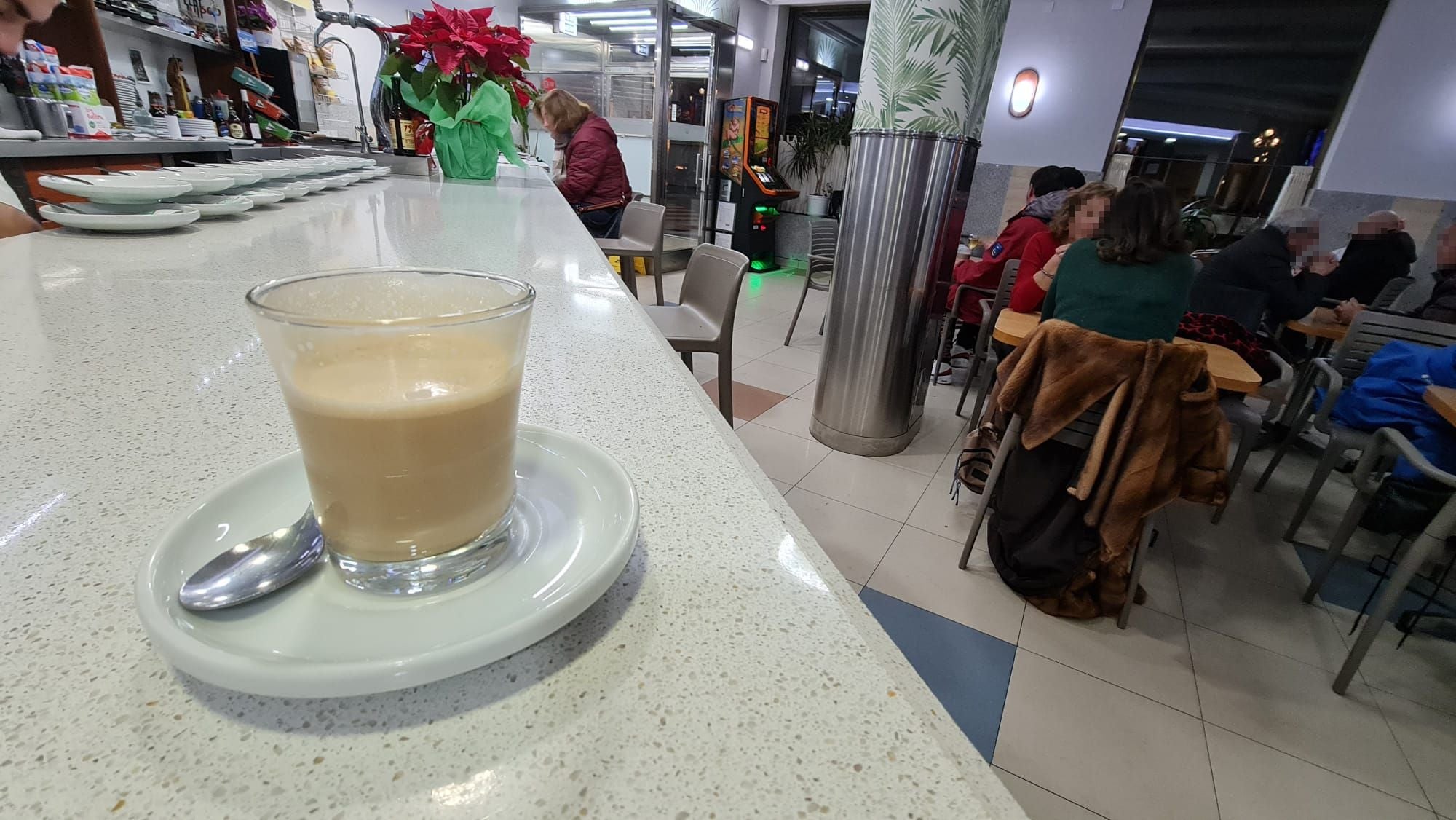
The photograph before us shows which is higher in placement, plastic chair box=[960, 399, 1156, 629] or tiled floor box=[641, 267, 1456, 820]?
plastic chair box=[960, 399, 1156, 629]

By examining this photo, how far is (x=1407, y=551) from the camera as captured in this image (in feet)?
A: 5.55

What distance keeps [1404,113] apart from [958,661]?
6225 millimetres

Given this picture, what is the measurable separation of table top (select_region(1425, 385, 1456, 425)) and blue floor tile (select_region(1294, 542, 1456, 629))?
0.65 m

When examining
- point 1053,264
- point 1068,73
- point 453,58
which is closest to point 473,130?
point 453,58

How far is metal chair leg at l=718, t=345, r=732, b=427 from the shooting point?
192cm

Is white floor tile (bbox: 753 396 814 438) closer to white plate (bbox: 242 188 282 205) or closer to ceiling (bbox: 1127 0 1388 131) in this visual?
white plate (bbox: 242 188 282 205)

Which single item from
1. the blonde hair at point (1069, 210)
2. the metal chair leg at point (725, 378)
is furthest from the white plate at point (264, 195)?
the blonde hair at point (1069, 210)

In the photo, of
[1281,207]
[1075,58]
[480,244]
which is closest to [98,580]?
[480,244]

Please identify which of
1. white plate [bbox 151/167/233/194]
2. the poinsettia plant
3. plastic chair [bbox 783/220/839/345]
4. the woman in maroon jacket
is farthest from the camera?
plastic chair [bbox 783/220/839/345]

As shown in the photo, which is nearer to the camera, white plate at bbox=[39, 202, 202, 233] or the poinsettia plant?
white plate at bbox=[39, 202, 202, 233]

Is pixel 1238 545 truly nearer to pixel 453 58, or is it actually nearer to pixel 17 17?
pixel 453 58

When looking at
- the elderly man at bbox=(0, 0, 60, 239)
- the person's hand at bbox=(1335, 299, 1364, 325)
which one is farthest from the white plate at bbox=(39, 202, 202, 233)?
the person's hand at bbox=(1335, 299, 1364, 325)

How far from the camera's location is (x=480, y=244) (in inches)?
52.7

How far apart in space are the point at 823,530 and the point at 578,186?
2.75 meters
